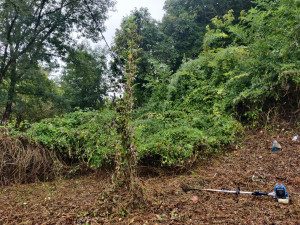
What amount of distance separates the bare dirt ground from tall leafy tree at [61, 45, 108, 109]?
741 cm

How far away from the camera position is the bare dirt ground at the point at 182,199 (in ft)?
5.41

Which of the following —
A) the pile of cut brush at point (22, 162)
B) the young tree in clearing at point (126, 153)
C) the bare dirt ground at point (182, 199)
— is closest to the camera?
the bare dirt ground at point (182, 199)

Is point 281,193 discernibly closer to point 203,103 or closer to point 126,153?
point 126,153

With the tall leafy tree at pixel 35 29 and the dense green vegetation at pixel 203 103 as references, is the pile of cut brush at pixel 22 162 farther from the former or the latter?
the tall leafy tree at pixel 35 29

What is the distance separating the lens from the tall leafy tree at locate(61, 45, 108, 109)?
31.4ft

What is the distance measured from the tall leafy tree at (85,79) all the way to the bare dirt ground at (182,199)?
7.41 metres

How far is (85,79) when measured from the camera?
9773mm

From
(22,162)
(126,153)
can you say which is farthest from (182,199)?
(22,162)

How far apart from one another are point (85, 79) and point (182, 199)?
29.7ft

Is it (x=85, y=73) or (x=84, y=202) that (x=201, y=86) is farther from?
(x=85, y=73)

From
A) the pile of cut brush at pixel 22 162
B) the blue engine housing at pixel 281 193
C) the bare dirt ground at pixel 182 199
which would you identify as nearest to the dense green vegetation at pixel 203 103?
the pile of cut brush at pixel 22 162

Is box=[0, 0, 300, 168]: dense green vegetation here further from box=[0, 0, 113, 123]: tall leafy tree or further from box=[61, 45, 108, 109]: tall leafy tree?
box=[61, 45, 108, 109]: tall leafy tree

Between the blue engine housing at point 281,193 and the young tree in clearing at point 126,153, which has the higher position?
the young tree in clearing at point 126,153

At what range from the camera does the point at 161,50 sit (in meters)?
9.50
